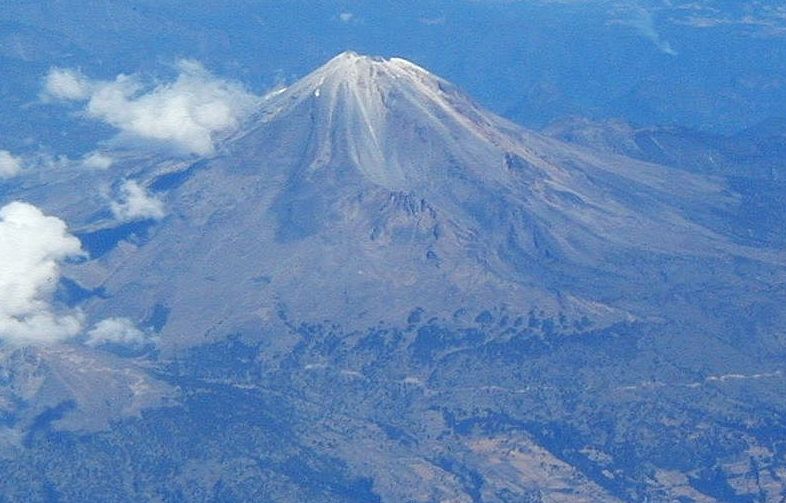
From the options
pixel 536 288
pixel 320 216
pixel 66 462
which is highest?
pixel 320 216

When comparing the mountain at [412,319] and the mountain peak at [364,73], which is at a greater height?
the mountain peak at [364,73]

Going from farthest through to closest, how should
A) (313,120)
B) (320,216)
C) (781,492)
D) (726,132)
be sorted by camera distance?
1. (726,132)
2. (313,120)
3. (320,216)
4. (781,492)

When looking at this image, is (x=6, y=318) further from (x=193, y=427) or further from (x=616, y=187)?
(x=616, y=187)

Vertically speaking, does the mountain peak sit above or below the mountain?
above

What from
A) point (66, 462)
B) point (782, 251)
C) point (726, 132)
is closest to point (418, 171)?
point (782, 251)

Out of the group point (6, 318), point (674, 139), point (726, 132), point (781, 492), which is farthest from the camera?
point (726, 132)

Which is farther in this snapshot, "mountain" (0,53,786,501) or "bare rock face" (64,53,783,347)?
"bare rock face" (64,53,783,347)

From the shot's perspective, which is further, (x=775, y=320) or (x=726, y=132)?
(x=726, y=132)

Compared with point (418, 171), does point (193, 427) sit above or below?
below
